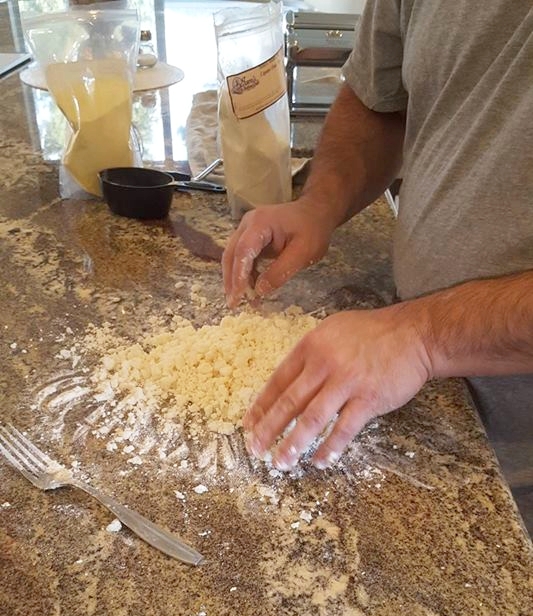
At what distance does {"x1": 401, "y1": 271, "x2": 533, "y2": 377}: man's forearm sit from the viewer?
0.63 metres

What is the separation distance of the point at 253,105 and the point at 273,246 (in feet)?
0.89

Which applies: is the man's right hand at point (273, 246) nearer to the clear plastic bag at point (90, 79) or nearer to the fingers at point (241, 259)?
the fingers at point (241, 259)

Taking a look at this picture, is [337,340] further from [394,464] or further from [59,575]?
[59,575]

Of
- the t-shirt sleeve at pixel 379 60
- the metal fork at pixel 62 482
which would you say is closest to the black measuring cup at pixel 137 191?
the t-shirt sleeve at pixel 379 60

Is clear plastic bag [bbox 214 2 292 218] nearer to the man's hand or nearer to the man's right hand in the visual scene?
the man's right hand

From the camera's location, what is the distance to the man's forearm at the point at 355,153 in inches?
40.5

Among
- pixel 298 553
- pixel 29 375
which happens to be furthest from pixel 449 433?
pixel 29 375

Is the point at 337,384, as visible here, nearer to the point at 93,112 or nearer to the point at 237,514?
the point at 237,514

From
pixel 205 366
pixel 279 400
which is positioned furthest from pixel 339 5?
pixel 279 400

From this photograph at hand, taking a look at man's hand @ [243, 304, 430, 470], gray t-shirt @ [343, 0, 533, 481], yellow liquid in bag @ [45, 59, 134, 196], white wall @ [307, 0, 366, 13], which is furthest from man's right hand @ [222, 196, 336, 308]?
white wall @ [307, 0, 366, 13]

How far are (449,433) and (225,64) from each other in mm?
687

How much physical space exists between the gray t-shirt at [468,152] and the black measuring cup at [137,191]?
41cm

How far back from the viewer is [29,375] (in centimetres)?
75

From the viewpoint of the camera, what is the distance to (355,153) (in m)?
1.06
